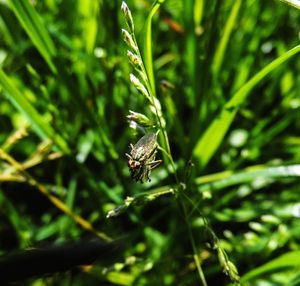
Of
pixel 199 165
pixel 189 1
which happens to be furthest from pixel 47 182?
pixel 189 1

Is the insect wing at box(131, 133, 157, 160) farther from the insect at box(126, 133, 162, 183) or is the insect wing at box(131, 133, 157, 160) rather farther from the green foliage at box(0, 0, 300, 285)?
the green foliage at box(0, 0, 300, 285)

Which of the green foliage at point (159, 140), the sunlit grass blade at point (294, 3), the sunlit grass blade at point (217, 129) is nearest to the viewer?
the sunlit grass blade at point (294, 3)

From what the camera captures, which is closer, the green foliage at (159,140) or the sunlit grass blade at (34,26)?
the sunlit grass blade at (34,26)

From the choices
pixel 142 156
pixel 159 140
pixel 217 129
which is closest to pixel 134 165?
pixel 142 156

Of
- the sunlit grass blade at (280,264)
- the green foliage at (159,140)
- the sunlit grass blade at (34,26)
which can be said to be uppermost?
the sunlit grass blade at (34,26)

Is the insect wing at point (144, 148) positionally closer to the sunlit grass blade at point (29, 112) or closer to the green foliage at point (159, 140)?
the green foliage at point (159, 140)

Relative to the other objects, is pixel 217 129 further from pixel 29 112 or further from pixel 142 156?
pixel 29 112

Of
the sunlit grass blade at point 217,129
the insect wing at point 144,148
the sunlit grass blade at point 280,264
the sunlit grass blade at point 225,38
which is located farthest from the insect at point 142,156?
the sunlit grass blade at point 225,38

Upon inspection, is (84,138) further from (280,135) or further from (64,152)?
(280,135)
